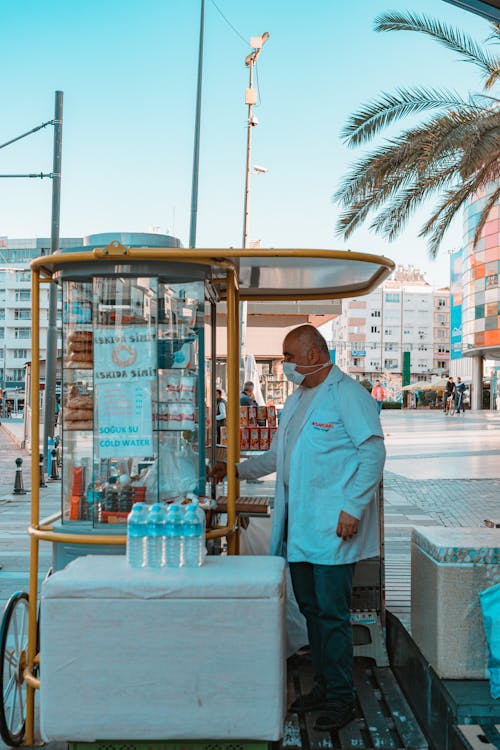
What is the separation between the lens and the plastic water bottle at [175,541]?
3219 mm

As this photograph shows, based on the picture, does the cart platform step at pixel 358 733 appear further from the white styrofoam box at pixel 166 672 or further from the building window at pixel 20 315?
the building window at pixel 20 315

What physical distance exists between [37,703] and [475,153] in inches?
366

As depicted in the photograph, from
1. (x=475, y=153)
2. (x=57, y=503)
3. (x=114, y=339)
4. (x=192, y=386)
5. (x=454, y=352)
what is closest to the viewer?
(x=114, y=339)

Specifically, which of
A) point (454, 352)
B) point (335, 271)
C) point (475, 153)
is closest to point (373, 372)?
point (454, 352)

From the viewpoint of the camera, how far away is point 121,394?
12.8 ft

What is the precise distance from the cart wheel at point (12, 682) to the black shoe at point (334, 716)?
1.43m

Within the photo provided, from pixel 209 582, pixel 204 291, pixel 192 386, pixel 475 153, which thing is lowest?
pixel 209 582

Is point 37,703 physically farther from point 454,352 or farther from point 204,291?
point 454,352

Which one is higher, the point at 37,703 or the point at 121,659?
the point at 121,659

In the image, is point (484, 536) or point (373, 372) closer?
point (484, 536)

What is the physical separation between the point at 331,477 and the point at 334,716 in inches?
43.1

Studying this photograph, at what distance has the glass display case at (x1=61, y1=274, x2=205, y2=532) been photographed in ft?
12.8

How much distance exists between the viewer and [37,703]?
4.37 m

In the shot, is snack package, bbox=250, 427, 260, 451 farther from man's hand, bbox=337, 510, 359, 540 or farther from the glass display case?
man's hand, bbox=337, 510, 359, 540
